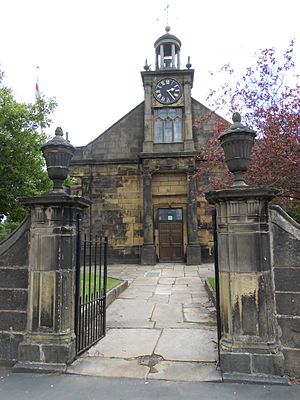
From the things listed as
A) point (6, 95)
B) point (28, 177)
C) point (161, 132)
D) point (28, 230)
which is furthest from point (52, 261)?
point (161, 132)

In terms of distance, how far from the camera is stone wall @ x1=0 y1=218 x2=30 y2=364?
Answer: 402 cm

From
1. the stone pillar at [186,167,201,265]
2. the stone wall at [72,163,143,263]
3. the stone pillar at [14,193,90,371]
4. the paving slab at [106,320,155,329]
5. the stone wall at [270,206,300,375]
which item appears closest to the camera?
the stone wall at [270,206,300,375]

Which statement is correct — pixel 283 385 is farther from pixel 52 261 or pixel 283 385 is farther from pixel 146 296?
pixel 146 296

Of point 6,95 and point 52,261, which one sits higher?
point 6,95

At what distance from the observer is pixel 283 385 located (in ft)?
11.0

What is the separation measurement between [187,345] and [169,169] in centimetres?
1184

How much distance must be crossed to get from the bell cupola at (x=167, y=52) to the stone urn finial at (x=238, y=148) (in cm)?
1508

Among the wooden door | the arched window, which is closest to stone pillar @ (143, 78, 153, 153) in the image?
the arched window

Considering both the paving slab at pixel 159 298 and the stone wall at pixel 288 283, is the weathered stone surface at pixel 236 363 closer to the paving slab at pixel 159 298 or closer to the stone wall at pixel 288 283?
the stone wall at pixel 288 283

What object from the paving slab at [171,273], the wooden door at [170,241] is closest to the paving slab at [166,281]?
the paving slab at [171,273]

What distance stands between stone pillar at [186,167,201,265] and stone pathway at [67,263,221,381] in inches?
228

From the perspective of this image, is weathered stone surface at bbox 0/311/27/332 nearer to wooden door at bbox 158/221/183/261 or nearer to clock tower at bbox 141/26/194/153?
wooden door at bbox 158/221/183/261

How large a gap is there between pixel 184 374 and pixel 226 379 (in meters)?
0.49

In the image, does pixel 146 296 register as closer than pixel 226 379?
No
